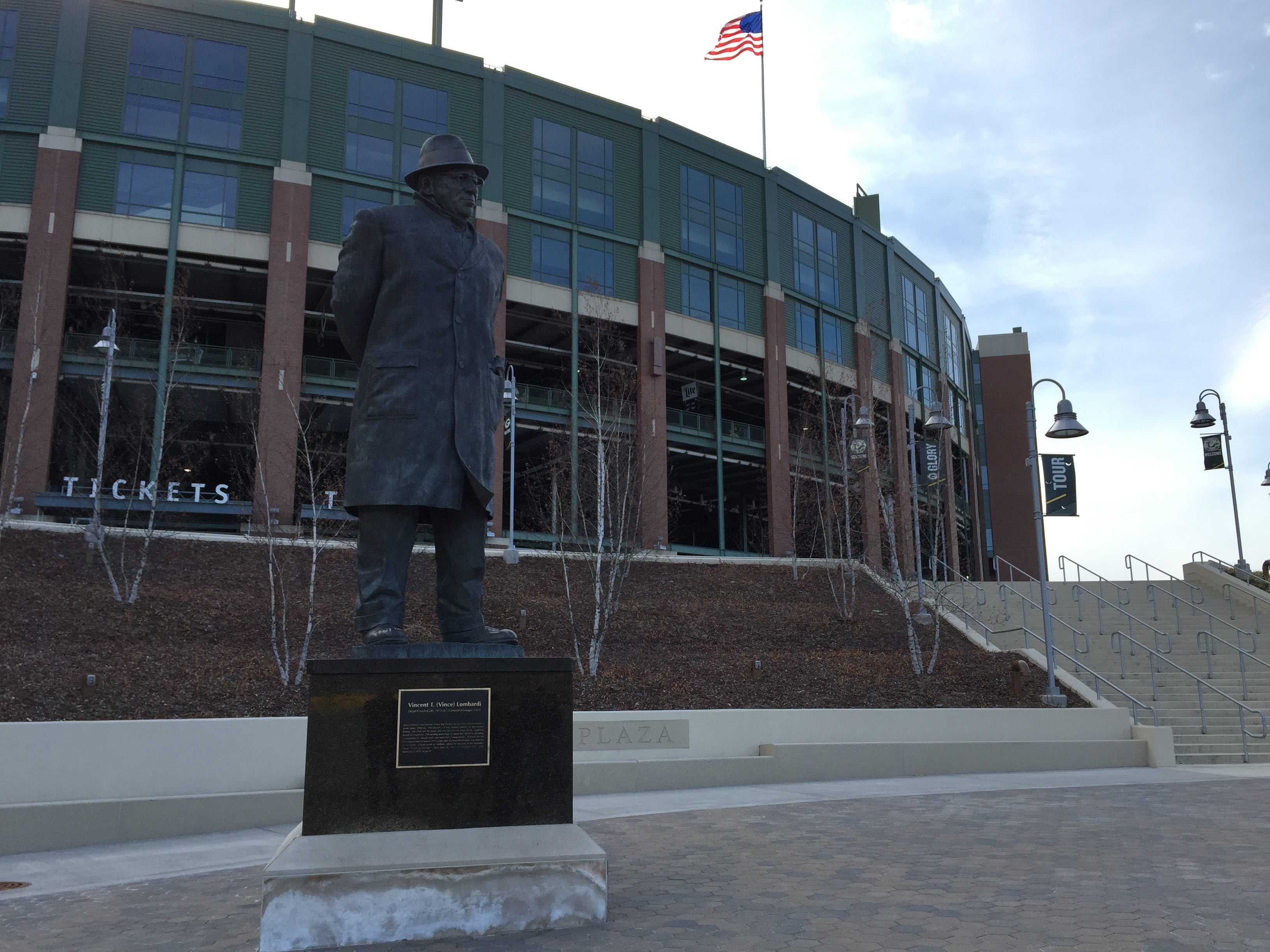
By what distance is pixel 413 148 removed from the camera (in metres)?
36.7

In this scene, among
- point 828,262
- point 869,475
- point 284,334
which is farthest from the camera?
point 828,262

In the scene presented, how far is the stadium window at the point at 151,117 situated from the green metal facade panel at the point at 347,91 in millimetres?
4517

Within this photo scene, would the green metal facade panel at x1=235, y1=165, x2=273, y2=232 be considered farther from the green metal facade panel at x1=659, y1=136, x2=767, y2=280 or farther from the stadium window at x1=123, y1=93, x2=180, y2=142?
the green metal facade panel at x1=659, y1=136, x2=767, y2=280

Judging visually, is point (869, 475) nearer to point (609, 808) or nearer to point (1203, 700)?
point (1203, 700)

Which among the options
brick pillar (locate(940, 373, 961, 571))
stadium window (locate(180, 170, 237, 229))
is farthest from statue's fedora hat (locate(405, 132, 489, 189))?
brick pillar (locate(940, 373, 961, 571))

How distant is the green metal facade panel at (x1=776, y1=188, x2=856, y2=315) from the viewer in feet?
150

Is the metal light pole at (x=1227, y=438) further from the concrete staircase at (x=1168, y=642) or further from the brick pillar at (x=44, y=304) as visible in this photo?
the brick pillar at (x=44, y=304)

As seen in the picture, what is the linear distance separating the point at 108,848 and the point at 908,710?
11001mm

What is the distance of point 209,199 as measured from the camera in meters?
33.6

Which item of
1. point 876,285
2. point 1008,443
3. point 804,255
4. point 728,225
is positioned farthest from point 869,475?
point 1008,443

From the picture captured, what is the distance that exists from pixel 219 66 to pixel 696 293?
20270mm

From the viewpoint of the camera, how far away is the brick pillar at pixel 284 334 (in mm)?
31578

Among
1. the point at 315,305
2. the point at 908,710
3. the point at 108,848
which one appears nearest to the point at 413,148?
the point at 315,305

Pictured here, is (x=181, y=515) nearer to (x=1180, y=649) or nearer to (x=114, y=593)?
(x=114, y=593)
